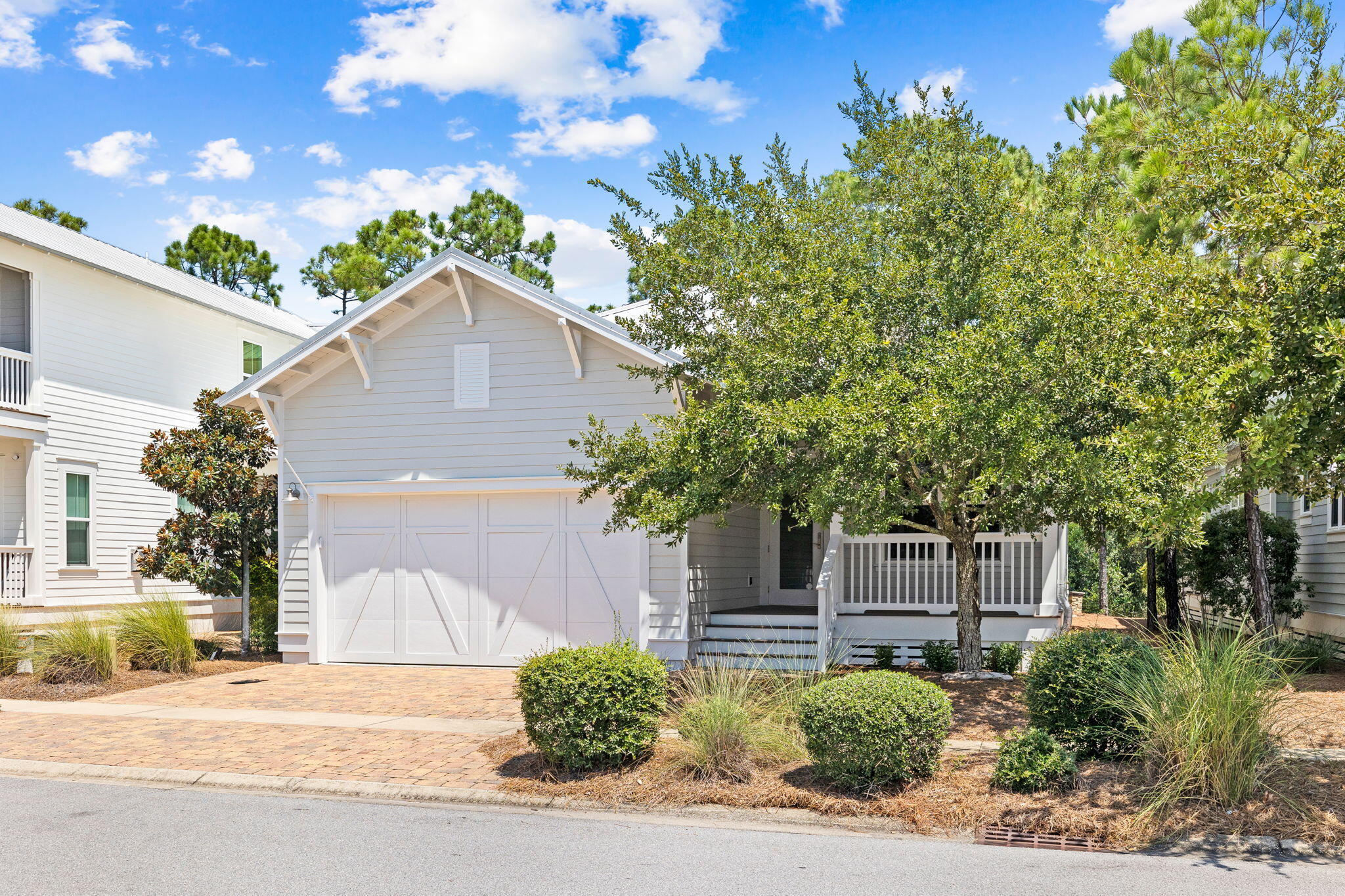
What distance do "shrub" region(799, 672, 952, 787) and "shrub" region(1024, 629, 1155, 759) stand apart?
2.89 feet

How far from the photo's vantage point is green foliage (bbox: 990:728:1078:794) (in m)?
7.40

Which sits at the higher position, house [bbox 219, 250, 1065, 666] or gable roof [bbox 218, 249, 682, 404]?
gable roof [bbox 218, 249, 682, 404]

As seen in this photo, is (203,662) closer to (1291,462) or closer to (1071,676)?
(1071,676)

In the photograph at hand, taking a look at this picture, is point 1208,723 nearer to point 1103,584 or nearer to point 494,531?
point 494,531

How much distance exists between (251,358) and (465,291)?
11315 millimetres

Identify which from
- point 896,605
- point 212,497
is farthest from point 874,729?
point 212,497

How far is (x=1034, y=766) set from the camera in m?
7.44

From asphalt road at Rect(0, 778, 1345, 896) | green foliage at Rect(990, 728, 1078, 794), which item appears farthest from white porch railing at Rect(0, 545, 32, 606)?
green foliage at Rect(990, 728, 1078, 794)

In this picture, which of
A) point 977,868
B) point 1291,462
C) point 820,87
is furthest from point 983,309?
point 977,868

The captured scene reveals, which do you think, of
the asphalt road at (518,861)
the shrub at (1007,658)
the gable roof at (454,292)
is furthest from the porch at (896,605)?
the asphalt road at (518,861)

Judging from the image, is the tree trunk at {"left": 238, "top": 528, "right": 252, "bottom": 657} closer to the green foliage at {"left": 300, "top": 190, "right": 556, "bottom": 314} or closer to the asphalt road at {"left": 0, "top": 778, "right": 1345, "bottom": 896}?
the asphalt road at {"left": 0, "top": 778, "right": 1345, "bottom": 896}

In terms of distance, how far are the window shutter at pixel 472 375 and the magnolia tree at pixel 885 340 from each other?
3549mm

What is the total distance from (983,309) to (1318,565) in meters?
10.1

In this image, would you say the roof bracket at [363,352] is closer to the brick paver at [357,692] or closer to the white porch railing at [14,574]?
the brick paver at [357,692]
